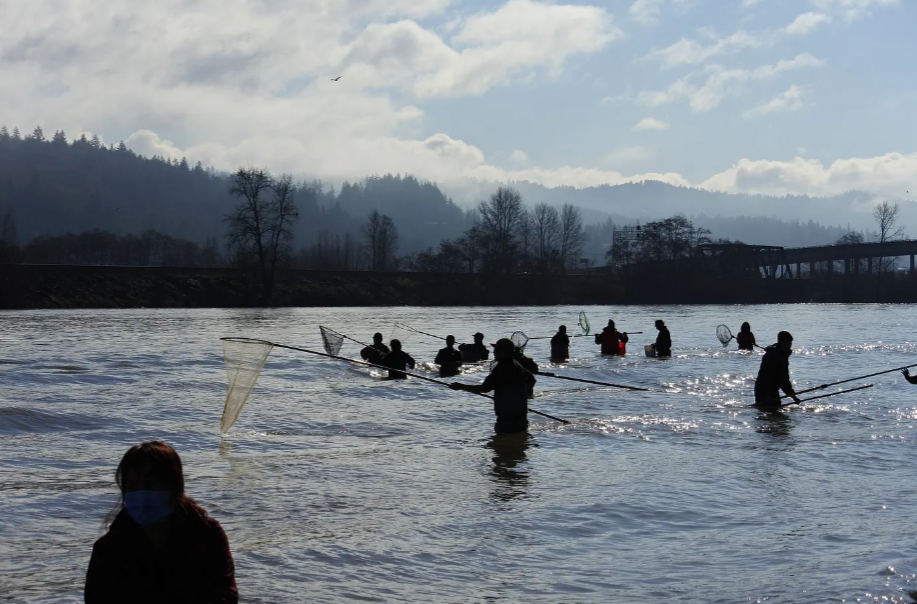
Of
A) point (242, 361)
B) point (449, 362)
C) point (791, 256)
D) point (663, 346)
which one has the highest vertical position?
point (791, 256)

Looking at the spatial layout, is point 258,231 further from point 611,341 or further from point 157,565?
point 157,565

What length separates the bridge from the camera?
464ft

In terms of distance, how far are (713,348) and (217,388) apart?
78.2ft

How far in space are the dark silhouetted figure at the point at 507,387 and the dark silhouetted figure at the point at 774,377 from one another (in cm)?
564

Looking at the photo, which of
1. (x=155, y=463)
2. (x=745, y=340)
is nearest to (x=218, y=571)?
(x=155, y=463)

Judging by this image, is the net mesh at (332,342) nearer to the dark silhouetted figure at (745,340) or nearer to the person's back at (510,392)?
the person's back at (510,392)

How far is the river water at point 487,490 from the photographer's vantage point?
7973 mm

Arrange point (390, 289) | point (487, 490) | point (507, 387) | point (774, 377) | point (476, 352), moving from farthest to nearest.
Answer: point (390, 289)
point (476, 352)
point (774, 377)
point (507, 387)
point (487, 490)

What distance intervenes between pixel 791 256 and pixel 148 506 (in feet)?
537

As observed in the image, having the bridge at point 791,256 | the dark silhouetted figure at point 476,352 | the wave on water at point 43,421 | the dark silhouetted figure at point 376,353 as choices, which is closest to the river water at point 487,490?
the wave on water at point 43,421

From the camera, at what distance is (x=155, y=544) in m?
4.27

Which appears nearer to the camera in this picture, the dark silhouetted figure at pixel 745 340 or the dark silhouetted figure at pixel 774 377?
the dark silhouetted figure at pixel 774 377

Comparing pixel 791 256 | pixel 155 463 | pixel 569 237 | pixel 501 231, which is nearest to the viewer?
pixel 155 463

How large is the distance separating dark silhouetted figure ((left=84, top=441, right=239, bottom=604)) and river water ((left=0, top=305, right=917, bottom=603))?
11.1 feet
